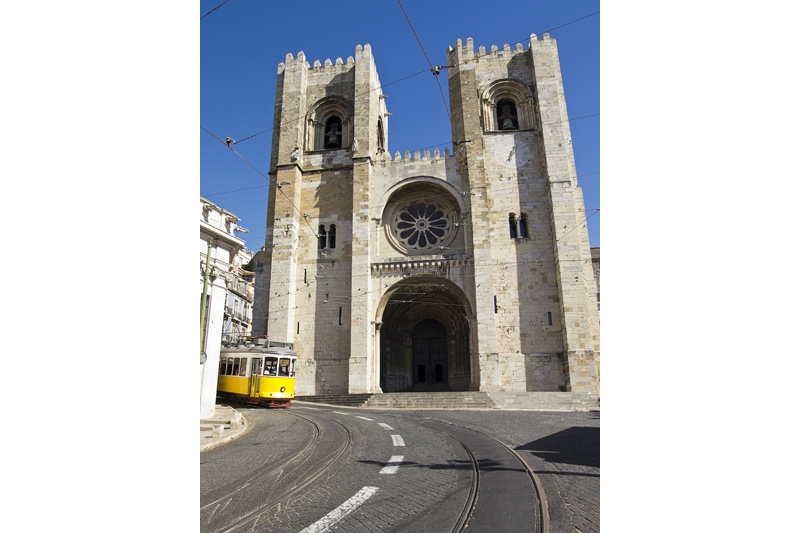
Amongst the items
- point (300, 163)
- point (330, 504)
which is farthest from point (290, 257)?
point (330, 504)

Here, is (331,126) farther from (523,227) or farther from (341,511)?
(341,511)

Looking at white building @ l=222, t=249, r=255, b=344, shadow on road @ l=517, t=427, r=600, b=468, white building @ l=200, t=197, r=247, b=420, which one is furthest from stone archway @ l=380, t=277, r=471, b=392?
shadow on road @ l=517, t=427, r=600, b=468

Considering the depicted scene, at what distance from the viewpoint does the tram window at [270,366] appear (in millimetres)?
13906

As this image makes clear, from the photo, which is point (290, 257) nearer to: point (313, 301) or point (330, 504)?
point (313, 301)

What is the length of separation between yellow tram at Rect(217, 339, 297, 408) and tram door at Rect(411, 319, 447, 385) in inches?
380

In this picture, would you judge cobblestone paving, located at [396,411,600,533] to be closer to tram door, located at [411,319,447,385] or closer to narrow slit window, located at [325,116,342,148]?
tram door, located at [411,319,447,385]

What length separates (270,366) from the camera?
14.0 meters

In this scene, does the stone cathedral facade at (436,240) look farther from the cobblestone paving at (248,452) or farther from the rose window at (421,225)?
the cobblestone paving at (248,452)

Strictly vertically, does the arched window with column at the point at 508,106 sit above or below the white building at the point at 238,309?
above

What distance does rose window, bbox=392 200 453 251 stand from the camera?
21.0 metres

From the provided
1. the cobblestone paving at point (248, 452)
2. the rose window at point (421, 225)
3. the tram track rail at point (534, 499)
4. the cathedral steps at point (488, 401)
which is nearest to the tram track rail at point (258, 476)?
the cobblestone paving at point (248, 452)

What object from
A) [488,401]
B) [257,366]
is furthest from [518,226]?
[257,366]

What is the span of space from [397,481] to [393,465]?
838 mm

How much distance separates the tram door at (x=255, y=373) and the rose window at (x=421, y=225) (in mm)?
9269
